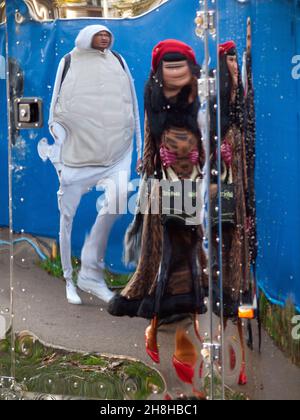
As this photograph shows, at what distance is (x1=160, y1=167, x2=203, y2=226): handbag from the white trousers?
0.15 metres

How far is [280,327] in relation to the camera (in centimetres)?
271

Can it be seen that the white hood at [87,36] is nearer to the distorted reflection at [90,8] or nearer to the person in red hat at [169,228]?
the distorted reflection at [90,8]

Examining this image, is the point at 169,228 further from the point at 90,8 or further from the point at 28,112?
the point at 90,8

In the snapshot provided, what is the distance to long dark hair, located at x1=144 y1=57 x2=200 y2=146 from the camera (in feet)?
8.86

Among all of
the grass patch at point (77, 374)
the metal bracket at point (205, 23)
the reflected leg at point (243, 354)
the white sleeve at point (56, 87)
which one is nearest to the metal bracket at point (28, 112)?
the white sleeve at point (56, 87)

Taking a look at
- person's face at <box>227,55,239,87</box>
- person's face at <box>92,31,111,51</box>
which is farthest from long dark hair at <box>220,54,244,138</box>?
person's face at <box>92,31,111,51</box>

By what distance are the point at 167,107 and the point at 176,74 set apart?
120 mm

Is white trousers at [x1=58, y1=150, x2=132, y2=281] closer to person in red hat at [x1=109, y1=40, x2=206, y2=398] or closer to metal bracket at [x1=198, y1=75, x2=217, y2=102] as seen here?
person in red hat at [x1=109, y1=40, x2=206, y2=398]

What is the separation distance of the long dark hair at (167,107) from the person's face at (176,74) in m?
0.01

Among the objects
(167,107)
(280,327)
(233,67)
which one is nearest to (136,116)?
(167,107)

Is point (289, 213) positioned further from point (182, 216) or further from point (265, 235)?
point (182, 216)

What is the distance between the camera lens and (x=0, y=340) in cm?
308

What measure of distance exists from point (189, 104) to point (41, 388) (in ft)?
4.05

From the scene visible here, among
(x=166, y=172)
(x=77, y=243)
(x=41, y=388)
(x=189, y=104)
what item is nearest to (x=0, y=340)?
(x=41, y=388)
